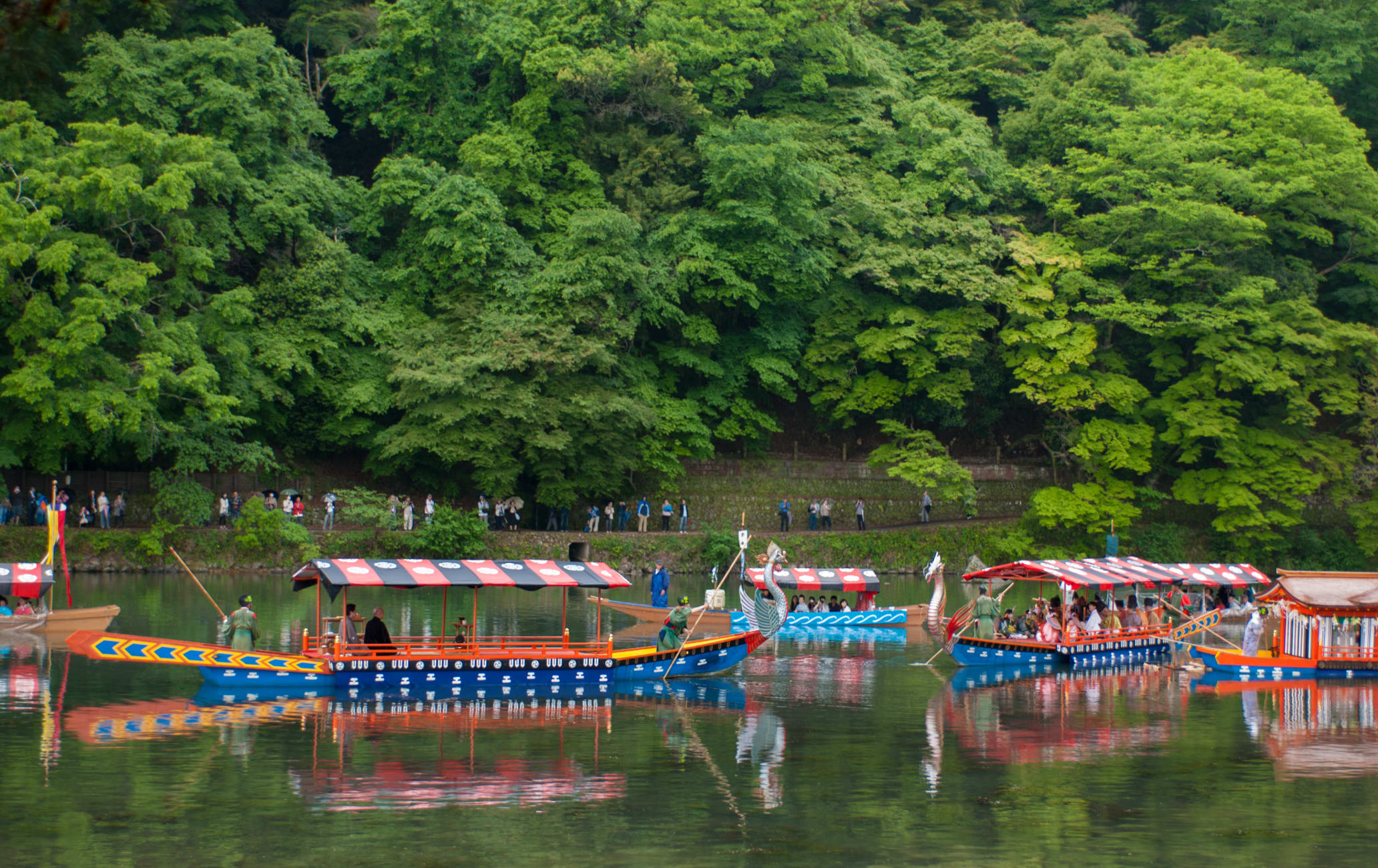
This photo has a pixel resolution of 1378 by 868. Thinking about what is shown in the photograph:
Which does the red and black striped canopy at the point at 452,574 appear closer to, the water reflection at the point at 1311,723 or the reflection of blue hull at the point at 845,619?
the water reflection at the point at 1311,723

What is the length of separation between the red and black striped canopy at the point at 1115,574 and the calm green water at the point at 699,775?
418 centimetres

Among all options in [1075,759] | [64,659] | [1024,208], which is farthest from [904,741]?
[1024,208]

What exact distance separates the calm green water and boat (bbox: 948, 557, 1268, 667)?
8.17 feet

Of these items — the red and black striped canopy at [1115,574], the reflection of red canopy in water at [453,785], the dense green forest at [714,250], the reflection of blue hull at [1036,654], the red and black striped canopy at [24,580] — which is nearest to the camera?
the reflection of red canopy in water at [453,785]

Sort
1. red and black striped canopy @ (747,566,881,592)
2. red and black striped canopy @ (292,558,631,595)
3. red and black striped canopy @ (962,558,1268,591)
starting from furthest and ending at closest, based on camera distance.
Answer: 1. red and black striped canopy @ (747,566,881,592)
2. red and black striped canopy @ (962,558,1268,591)
3. red and black striped canopy @ (292,558,631,595)

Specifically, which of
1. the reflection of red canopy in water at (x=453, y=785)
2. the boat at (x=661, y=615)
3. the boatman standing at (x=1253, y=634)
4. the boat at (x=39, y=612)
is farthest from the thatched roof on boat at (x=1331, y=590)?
the boat at (x=39, y=612)

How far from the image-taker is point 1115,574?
36.5 meters

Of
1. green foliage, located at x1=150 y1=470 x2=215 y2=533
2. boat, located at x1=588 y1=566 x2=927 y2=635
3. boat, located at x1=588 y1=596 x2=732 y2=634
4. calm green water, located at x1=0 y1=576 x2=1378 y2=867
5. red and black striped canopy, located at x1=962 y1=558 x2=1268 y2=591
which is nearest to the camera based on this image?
calm green water, located at x1=0 y1=576 x2=1378 y2=867

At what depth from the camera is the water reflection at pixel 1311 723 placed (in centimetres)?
2220

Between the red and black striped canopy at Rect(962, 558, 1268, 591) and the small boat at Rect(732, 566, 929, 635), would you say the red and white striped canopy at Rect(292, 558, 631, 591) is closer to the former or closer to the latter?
the red and black striped canopy at Rect(962, 558, 1268, 591)

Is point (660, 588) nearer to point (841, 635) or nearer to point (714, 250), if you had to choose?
point (841, 635)

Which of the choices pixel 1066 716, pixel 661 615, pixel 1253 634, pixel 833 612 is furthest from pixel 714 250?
pixel 1066 716

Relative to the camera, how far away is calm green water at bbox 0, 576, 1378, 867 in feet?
54.2

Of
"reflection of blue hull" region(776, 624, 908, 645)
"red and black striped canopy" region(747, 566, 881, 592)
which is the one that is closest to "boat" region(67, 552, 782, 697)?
"reflection of blue hull" region(776, 624, 908, 645)
